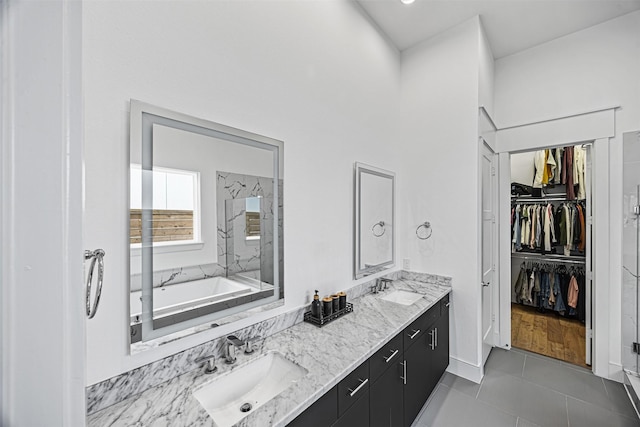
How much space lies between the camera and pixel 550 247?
3947mm

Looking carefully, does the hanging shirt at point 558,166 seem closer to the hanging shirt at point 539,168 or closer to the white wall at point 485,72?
the hanging shirt at point 539,168

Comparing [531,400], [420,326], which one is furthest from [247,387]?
[531,400]

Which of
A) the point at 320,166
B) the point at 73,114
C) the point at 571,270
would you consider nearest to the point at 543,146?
the point at 571,270

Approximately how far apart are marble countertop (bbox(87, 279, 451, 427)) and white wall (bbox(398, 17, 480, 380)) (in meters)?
0.74

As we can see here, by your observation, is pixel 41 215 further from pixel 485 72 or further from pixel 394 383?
pixel 485 72

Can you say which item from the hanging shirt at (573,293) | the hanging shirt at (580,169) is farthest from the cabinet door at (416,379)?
the hanging shirt at (580,169)

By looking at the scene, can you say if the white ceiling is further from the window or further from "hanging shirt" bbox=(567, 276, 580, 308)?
"hanging shirt" bbox=(567, 276, 580, 308)

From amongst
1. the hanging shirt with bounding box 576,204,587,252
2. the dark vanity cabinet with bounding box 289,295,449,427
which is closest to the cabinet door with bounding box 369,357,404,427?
the dark vanity cabinet with bounding box 289,295,449,427

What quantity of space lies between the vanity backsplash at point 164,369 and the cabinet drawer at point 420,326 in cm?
74

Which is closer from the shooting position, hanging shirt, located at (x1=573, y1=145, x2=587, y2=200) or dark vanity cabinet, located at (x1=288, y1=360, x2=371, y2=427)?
dark vanity cabinet, located at (x1=288, y1=360, x2=371, y2=427)

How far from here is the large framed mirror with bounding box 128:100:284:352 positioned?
1099 mm

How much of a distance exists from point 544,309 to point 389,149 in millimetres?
3625

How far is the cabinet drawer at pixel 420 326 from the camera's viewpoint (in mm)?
1824

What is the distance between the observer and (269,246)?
1614 mm
